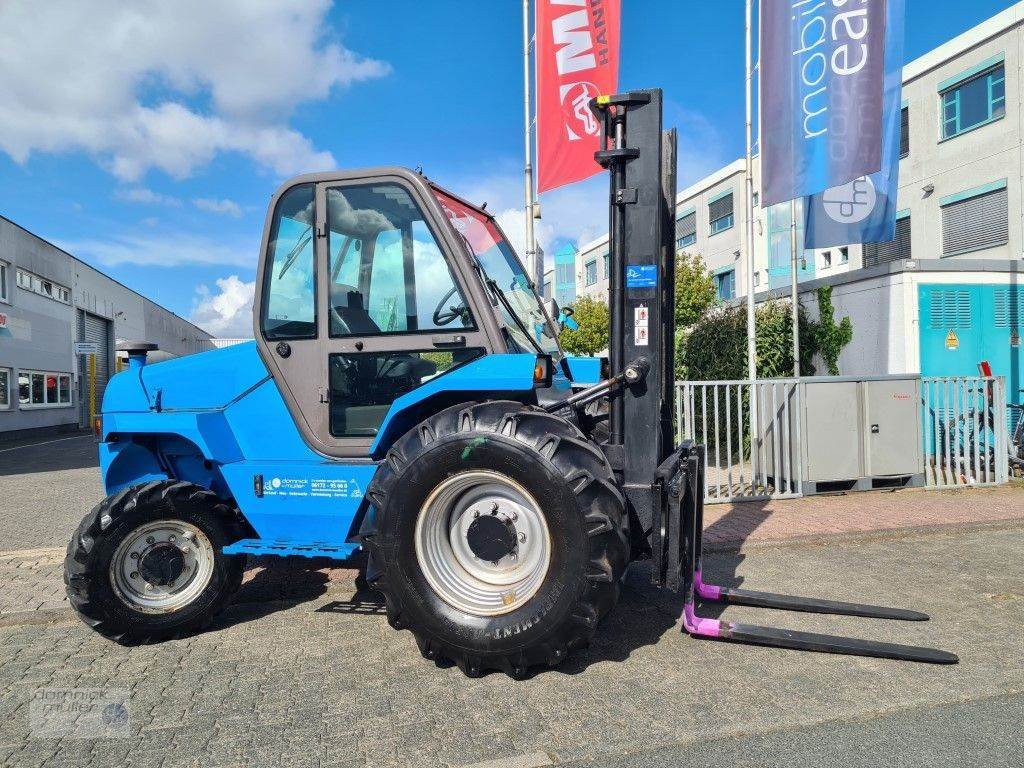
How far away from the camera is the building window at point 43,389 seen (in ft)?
86.6

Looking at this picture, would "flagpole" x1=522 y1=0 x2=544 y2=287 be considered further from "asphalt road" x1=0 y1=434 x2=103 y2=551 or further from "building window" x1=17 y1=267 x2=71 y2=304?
"building window" x1=17 y1=267 x2=71 y2=304

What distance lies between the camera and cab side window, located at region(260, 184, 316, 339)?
461cm

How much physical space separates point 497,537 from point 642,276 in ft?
5.35

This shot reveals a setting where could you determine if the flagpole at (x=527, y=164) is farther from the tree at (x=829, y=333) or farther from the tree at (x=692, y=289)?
the tree at (x=692, y=289)

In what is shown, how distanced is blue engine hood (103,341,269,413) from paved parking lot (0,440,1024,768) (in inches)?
55.3

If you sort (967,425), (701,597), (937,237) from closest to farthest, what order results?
(701,597) < (967,425) < (937,237)

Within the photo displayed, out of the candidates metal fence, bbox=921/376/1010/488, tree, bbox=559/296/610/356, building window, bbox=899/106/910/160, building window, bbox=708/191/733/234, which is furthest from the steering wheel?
building window, bbox=708/191/733/234

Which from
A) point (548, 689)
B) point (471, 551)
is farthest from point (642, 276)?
point (548, 689)

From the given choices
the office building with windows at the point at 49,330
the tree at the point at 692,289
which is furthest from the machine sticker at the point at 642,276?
the office building with windows at the point at 49,330

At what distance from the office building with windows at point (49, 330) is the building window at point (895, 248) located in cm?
2589

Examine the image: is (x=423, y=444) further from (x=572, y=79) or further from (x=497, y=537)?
(x=572, y=79)

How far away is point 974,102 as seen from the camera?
2205 centimetres

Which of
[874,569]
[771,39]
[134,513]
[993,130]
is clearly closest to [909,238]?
[993,130]

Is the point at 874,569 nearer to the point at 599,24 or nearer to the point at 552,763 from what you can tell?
the point at 552,763
